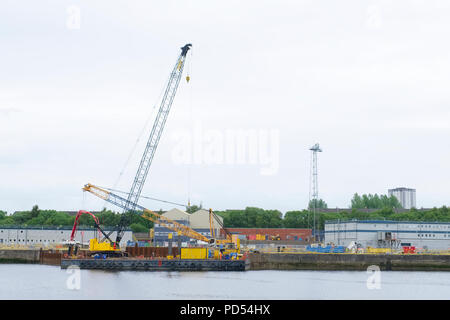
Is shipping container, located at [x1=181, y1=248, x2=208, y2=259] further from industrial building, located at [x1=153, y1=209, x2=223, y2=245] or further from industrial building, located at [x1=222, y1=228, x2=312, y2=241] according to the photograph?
industrial building, located at [x1=222, y1=228, x2=312, y2=241]

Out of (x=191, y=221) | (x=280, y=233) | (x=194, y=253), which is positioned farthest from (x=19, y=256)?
(x=280, y=233)

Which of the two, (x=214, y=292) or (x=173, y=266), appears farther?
(x=173, y=266)

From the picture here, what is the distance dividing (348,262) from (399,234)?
25.3 m

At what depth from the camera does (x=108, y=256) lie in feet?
371

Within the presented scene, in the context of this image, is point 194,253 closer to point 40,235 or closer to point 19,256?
point 19,256

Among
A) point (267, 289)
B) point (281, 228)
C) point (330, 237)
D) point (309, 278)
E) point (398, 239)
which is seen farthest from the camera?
point (281, 228)

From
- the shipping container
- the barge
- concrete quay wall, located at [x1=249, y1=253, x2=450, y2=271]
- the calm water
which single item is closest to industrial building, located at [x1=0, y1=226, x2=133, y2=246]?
the barge

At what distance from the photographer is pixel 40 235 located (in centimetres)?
15650

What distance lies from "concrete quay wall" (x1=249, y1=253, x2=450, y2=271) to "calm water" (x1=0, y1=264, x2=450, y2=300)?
800 inches

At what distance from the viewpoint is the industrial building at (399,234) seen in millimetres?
141375

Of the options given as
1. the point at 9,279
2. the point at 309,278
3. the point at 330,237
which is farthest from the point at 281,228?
the point at 9,279
